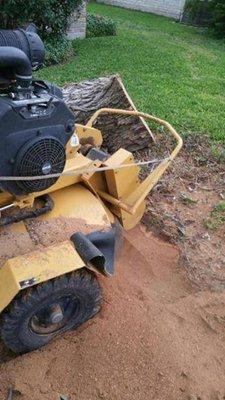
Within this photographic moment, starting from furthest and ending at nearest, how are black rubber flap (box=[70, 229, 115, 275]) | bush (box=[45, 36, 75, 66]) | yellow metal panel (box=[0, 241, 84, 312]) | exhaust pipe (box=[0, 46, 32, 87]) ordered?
bush (box=[45, 36, 75, 66])
black rubber flap (box=[70, 229, 115, 275])
yellow metal panel (box=[0, 241, 84, 312])
exhaust pipe (box=[0, 46, 32, 87])

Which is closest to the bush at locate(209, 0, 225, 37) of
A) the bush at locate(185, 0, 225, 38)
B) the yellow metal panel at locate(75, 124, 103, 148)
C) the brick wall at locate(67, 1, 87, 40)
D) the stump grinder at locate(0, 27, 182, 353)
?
the bush at locate(185, 0, 225, 38)

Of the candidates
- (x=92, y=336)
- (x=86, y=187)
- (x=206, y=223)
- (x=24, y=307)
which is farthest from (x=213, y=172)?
(x=24, y=307)

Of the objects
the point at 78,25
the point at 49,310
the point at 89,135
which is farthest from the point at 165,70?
the point at 49,310

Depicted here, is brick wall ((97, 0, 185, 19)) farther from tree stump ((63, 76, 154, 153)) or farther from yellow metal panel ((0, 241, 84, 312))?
yellow metal panel ((0, 241, 84, 312))

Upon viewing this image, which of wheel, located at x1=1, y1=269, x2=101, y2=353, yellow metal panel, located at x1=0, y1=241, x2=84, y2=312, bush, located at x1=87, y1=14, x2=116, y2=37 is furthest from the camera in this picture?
bush, located at x1=87, y1=14, x2=116, y2=37

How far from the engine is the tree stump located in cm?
240

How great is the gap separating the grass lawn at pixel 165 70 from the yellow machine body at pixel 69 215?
9.04 feet

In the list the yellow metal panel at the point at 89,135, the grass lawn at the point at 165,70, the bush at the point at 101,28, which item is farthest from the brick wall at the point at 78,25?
the yellow metal panel at the point at 89,135

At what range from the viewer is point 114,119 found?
5.37m

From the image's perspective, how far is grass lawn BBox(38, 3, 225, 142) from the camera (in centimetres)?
702

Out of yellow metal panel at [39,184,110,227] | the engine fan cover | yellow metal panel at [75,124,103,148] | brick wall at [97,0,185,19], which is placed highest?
the engine fan cover

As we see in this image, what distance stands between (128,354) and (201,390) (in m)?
0.55

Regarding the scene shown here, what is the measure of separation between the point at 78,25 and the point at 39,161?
1081 cm

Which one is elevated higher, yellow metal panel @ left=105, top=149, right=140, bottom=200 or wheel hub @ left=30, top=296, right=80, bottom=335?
yellow metal panel @ left=105, top=149, right=140, bottom=200
